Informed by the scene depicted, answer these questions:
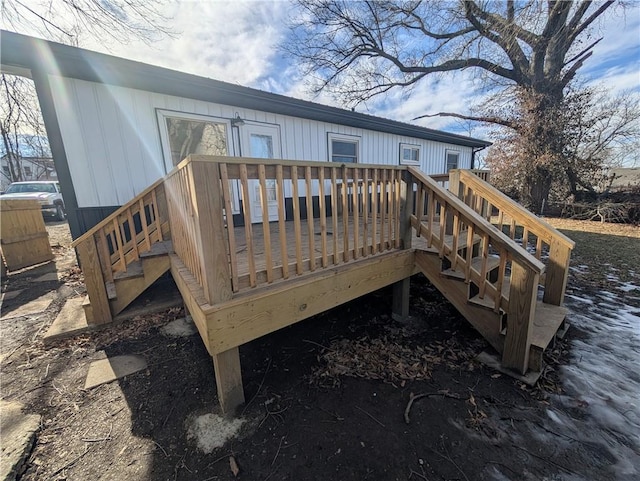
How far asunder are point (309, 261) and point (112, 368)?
215cm

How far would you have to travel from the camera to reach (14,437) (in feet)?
5.96

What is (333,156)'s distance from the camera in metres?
6.41

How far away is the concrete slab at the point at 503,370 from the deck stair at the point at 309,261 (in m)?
0.04

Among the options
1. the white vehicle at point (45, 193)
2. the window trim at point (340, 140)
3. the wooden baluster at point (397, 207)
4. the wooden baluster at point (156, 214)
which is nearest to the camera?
the wooden baluster at point (397, 207)

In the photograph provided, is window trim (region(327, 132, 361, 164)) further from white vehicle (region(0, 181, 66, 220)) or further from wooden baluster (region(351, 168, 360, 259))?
white vehicle (region(0, 181, 66, 220))

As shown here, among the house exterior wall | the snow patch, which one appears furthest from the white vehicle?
the snow patch

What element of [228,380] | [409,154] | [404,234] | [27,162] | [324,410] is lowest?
[324,410]

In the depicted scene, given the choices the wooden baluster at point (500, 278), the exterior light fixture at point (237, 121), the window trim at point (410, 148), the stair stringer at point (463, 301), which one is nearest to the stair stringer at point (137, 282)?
the exterior light fixture at point (237, 121)

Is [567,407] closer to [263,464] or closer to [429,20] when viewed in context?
[263,464]

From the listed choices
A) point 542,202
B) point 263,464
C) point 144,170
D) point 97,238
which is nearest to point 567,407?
point 263,464

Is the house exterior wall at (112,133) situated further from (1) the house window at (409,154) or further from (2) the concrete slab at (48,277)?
(1) the house window at (409,154)

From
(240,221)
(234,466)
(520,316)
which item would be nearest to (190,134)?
(240,221)

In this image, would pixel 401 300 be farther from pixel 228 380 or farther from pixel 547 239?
pixel 228 380

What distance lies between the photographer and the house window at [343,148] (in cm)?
631
